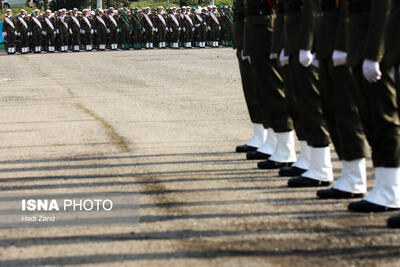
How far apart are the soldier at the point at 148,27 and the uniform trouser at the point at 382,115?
3333 cm

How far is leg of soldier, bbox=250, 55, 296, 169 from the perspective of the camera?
21.1 ft

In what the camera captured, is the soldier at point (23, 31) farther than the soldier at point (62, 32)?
No

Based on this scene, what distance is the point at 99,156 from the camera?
23.9 feet

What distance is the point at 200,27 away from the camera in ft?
126

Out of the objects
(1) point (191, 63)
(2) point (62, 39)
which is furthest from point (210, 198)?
(2) point (62, 39)

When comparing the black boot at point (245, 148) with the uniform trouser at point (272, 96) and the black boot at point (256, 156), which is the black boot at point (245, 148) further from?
the uniform trouser at point (272, 96)

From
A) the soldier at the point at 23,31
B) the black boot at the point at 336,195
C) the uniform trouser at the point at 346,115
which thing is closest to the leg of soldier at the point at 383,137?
the uniform trouser at the point at 346,115

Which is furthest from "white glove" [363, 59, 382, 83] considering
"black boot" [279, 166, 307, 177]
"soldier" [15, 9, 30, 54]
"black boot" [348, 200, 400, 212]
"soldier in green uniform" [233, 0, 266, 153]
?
"soldier" [15, 9, 30, 54]

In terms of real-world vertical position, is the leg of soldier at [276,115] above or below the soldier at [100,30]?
above

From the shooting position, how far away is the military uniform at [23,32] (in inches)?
1393

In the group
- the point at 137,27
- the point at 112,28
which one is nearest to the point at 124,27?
the point at 137,27

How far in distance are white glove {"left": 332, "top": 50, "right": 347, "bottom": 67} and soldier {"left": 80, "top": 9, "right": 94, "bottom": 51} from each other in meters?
32.4

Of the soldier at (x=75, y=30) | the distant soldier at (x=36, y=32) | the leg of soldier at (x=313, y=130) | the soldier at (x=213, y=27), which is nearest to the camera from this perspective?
the leg of soldier at (x=313, y=130)

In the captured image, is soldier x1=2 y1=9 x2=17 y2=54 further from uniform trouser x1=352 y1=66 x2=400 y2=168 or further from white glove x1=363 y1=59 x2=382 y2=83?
white glove x1=363 y1=59 x2=382 y2=83
